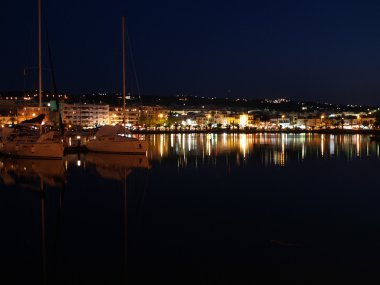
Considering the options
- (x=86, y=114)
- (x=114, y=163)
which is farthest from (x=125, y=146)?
(x=86, y=114)

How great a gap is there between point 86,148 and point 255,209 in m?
17.9

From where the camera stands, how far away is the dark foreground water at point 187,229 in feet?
22.1

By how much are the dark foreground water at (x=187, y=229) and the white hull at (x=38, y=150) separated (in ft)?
14.7

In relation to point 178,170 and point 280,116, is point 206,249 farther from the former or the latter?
point 280,116

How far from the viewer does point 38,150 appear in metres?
21.7

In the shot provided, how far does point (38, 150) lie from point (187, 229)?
14.3 meters

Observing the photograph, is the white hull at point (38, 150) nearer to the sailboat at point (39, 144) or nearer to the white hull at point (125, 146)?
the sailboat at point (39, 144)

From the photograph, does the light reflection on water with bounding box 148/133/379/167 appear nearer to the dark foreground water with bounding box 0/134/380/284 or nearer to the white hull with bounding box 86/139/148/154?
the white hull with bounding box 86/139/148/154

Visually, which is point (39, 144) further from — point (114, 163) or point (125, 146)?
point (125, 146)

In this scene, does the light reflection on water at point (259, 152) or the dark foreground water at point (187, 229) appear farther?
the light reflection on water at point (259, 152)

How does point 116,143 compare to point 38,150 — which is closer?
point 38,150

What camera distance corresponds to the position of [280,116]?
148125mm

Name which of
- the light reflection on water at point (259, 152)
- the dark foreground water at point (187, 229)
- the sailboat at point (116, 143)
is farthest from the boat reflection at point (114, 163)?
the light reflection on water at point (259, 152)

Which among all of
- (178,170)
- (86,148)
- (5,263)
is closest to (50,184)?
(178,170)
